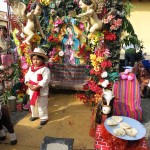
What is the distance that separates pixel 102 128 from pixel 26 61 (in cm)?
292

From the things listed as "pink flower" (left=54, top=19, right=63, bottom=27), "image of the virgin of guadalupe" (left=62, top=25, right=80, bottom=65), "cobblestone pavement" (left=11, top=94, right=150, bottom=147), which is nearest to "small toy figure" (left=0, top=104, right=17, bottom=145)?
"cobblestone pavement" (left=11, top=94, right=150, bottom=147)

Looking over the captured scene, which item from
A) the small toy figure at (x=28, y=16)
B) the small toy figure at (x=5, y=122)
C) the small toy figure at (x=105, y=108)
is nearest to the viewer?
the small toy figure at (x=5, y=122)

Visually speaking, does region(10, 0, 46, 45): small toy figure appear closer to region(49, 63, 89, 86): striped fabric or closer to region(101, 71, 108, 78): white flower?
region(49, 63, 89, 86): striped fabric

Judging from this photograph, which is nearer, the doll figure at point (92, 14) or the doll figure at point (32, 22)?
the doll figure at point (92, 14)

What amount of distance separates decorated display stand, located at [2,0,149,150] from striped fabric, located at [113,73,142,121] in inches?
7.9

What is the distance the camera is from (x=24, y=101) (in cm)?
579

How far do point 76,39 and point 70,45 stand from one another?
248 millimetres

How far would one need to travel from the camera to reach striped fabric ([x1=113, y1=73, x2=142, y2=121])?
16.3 ft

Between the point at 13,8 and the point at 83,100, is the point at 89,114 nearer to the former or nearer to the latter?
the point at 83,100

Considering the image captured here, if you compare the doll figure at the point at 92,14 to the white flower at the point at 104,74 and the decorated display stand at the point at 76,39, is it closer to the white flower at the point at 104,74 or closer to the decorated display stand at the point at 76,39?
the decorated display stand at the point at 76,39

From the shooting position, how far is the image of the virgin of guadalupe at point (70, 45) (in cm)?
625

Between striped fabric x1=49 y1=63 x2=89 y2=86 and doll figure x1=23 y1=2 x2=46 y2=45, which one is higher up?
doll figure x1=23 y1=2 x2=46 y2=45

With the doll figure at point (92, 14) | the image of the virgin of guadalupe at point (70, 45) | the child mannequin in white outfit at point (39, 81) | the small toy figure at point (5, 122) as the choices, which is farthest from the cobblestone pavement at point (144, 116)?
the doll figure at point (92, 14)

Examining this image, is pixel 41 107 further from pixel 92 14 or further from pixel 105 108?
pixel 92 14
